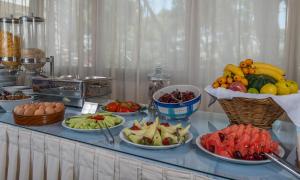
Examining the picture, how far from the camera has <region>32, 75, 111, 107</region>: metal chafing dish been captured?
115cm

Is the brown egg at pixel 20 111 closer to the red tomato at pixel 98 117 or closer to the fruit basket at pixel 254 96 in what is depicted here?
the red tomato at pixel 98 117

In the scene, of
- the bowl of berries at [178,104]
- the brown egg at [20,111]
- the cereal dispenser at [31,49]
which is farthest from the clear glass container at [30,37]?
the bowl of berries at [178,104]

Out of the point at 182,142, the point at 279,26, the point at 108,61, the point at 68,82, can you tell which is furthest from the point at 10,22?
the point at 279,26

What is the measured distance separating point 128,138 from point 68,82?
0.54 meters

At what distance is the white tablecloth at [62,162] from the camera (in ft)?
2.10

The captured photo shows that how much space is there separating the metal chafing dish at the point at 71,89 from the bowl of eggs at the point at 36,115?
201 mm

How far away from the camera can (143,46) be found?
6.40 ft

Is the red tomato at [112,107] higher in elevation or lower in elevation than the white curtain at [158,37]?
lower

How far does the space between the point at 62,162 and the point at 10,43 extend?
87 cm

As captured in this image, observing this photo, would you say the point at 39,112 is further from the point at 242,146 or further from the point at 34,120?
the point at 242,146

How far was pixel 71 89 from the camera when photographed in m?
1.17

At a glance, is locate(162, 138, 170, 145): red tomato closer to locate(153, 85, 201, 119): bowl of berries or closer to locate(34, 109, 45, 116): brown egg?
locate(153, 85, 201, 119): bowl of berries

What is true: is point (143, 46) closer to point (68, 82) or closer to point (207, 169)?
point (68, 82)

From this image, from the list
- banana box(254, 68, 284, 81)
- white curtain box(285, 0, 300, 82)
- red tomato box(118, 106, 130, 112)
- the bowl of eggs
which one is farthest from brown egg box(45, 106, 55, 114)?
white curtain box(285, 0, 300, 82)
